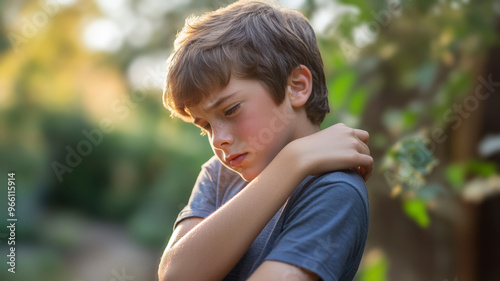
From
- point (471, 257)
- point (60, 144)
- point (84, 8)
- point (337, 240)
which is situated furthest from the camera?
point (60, 144)

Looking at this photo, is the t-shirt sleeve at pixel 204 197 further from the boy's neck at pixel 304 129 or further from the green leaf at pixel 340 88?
the green leaf at pixel 340 88

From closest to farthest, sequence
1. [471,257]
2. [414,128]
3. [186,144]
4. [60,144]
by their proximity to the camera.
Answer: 1. [414,128]
2. [471,257]
3. [186,144]
4. [60,144]

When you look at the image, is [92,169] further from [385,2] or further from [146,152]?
[385,2]

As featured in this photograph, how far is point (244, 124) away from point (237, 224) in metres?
0.17

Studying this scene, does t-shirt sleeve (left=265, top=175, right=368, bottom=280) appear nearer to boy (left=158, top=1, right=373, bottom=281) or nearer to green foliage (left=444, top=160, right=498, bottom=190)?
boy (left=158, top=1, right=373, bottom=281)

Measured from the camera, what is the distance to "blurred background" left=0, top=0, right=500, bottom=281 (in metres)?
1.82

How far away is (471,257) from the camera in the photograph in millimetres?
2168

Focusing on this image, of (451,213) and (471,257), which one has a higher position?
(451,213)

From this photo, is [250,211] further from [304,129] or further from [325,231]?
[304,129]

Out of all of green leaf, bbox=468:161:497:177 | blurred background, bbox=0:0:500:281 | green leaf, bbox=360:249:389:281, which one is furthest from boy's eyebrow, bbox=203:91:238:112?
green leaf, bbox=360:249:389:281

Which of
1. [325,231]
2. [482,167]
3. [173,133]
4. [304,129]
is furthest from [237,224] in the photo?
[173,133]

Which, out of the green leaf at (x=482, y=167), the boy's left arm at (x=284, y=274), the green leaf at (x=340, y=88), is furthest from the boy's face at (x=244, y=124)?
the green leaf at (x=482, y=167)

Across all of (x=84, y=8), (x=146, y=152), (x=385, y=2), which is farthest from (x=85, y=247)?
(x=385, y=2)

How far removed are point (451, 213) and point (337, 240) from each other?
157cm
